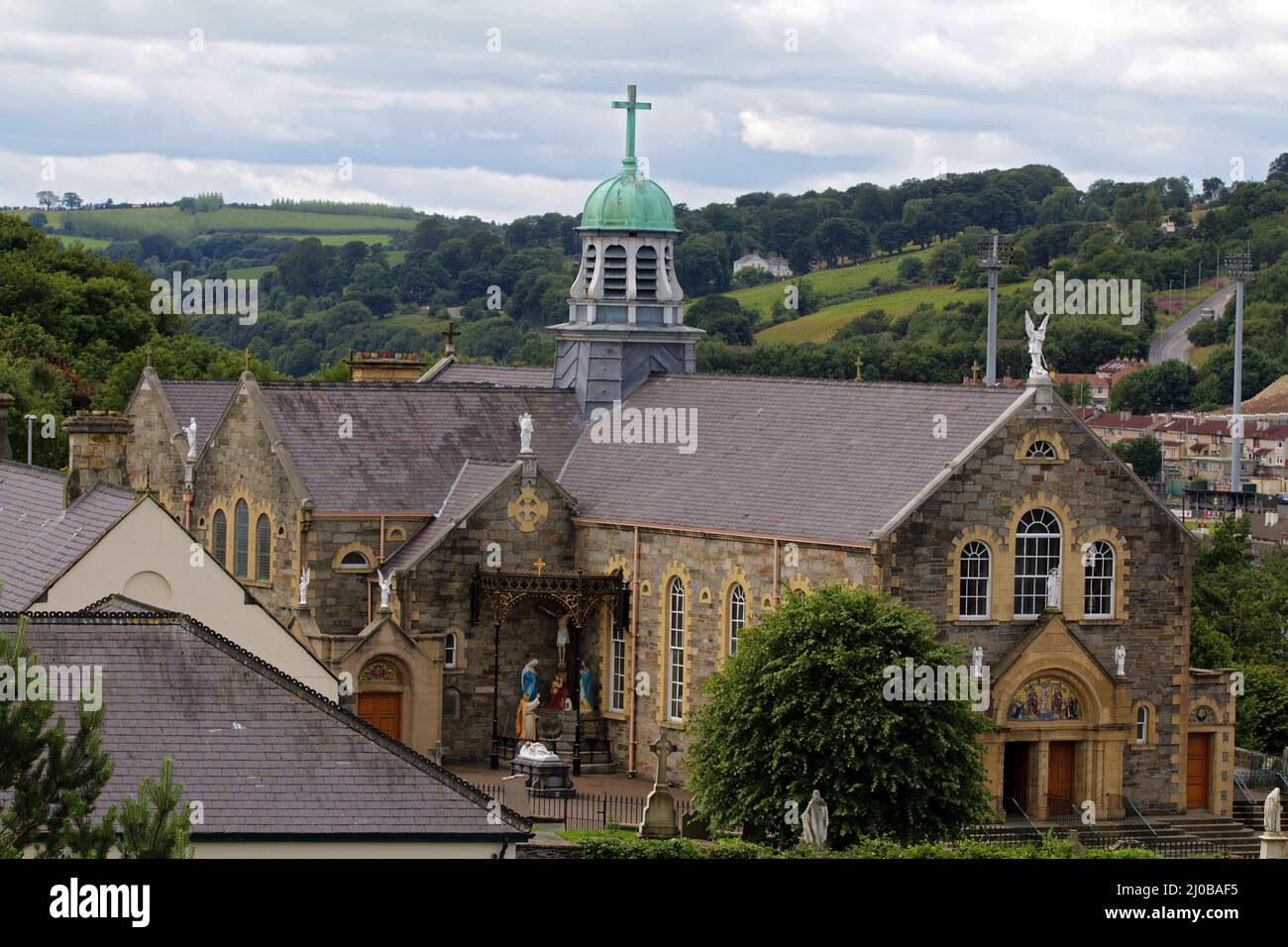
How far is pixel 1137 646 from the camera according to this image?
190 feet

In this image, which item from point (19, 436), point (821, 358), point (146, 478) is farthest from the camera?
point (821, 358)

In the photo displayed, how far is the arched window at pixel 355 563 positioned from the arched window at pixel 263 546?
2279 millimetres

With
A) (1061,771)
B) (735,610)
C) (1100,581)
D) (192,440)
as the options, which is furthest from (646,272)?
(1061,771)

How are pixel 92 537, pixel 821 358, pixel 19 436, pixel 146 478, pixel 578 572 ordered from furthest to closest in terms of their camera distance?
pixel 821 358 < pixel 19 436 < pixel 146 478 < pixel 578 572 < pixel 92 537

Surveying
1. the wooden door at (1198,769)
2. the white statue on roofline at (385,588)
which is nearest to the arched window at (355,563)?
the white statue on roofline at (385,588)

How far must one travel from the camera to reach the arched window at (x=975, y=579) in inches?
2213

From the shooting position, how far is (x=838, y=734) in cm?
4978

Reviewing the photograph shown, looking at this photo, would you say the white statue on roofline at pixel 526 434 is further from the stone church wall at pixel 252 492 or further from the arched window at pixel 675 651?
the stone church wall at pixel 252 492

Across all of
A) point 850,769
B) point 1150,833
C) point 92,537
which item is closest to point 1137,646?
point 1150,833

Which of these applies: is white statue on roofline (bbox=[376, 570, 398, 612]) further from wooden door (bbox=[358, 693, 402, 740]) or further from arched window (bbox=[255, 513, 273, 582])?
arched window (bbox=[255, 513, 273, 582])

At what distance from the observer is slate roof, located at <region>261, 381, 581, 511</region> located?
65.4 meters
